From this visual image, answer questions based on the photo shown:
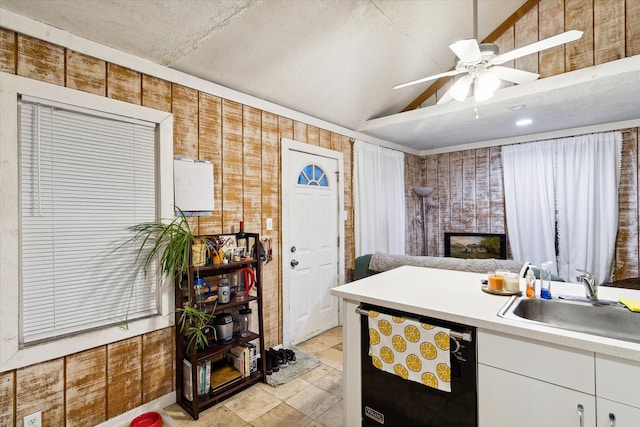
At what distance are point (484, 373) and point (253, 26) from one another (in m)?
2.53

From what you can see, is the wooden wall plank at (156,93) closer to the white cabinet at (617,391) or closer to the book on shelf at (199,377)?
the book on shelf at (199,377)

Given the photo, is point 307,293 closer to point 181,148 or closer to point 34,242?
point 181,148

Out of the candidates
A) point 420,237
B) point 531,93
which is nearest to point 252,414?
point 531,93

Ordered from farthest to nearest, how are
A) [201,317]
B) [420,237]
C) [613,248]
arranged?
[420,237] → [613,248] → [201,317]

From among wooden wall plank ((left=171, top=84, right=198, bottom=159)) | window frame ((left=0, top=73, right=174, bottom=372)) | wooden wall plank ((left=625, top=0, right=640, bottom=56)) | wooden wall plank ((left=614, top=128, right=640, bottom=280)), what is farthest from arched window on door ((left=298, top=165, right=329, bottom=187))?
wooden wall plank ((left=614, top=128, right=640, bottom=280))

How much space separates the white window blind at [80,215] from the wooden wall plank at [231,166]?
0.56 meters

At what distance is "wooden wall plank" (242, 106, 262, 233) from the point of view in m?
2.76

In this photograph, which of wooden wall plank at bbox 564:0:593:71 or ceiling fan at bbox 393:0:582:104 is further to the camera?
wooden wall plank at bbox 564:0:593:71

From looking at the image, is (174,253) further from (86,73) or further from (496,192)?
(496,192)

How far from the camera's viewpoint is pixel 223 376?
94.0 inches

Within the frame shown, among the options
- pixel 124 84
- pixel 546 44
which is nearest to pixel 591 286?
pixel 546 44

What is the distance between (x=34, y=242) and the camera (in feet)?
5.63

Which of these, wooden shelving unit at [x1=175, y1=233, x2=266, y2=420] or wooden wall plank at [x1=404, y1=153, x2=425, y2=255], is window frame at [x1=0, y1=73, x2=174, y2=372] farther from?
wooden wall plank at [x1=404, y1=153, x2=425, y2=255]

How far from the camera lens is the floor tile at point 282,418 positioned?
202 cm
